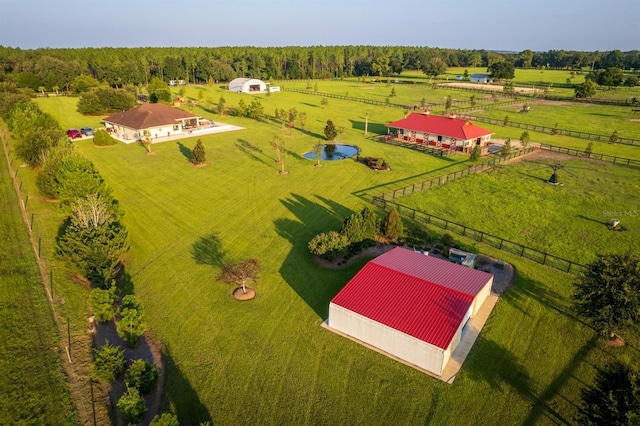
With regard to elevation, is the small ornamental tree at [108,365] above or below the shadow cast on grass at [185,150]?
below

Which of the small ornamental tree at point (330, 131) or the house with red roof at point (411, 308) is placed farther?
the small ornamental tree at point (330, 131)

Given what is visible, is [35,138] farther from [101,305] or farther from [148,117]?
[101,305]

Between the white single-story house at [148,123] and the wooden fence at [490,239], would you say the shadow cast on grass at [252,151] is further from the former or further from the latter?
the wooden fence at [490,239]

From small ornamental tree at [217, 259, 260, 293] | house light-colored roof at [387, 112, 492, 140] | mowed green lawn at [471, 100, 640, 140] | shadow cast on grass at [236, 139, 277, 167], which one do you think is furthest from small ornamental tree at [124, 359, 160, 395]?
mowed green lawn at [471, 100, 640, 140]

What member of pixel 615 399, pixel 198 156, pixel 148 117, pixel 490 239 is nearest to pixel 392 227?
pixel 490 239

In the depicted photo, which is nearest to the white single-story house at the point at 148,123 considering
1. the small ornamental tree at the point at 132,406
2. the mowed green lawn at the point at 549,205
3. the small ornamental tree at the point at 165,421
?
the mowed green lawn at the point at 549,205

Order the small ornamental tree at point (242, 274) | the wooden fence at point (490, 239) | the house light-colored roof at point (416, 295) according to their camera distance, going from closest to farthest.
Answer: the house light-colored roof at point (416, 295) → the small ornamental tree at point (242, 274) → the wooden fence at point (490, 239)

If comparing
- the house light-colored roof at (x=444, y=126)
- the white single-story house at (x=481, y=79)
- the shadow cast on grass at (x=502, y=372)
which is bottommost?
the shadow cast on grass at (x=502, y=372)
